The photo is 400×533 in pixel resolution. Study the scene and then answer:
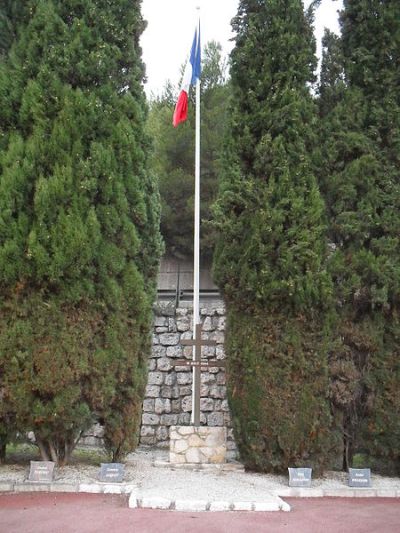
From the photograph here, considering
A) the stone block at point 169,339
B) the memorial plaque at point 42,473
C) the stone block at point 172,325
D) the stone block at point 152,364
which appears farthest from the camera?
the stone block at point 172,325

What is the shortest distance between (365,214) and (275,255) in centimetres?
135

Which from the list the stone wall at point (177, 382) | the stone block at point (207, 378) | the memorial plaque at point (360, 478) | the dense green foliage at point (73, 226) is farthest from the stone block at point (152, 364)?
the memorial plaque at point (360, 478)

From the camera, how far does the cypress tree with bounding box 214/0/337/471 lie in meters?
7.34

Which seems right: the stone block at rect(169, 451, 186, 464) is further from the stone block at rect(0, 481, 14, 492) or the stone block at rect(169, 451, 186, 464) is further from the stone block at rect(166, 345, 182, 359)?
the stone block at rect(166, 345, 182, 359)

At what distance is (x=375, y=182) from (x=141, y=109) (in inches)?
133

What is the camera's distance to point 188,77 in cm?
914

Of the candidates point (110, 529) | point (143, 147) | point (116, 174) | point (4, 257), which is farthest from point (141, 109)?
point (110, 529)

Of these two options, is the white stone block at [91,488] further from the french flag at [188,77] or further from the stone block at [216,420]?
the french flag at [188,77]

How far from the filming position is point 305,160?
7.90 m

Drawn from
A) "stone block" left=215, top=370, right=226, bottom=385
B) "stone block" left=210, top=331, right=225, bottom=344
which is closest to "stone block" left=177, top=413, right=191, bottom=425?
"stone block" left=215, top=370, right=226, bottom=385

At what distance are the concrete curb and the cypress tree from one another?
1515mm

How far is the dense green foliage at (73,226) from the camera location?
22.1 feet

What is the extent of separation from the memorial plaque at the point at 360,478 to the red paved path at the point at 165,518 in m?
0.60

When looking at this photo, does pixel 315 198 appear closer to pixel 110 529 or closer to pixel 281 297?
pixel 281 297
